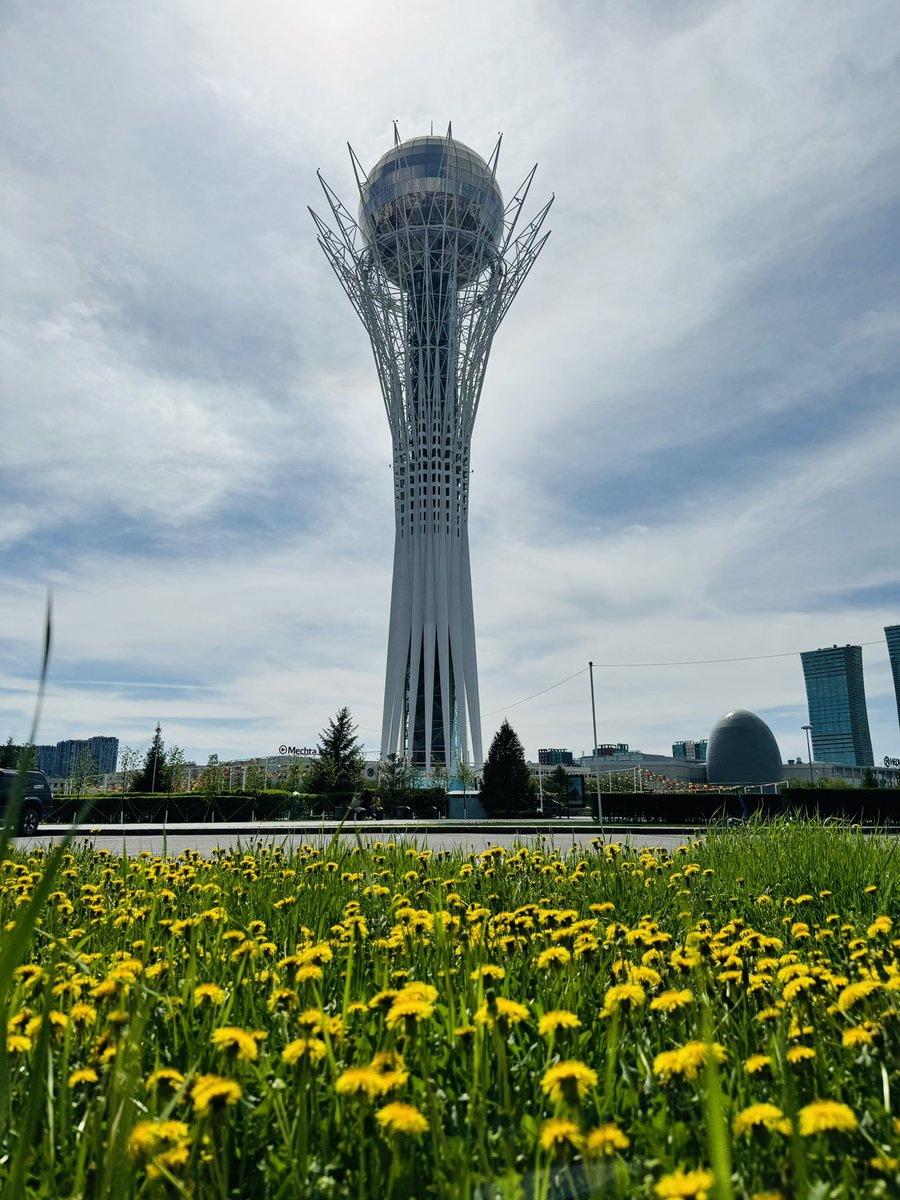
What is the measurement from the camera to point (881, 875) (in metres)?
5.04

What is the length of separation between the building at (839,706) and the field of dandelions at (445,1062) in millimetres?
191721

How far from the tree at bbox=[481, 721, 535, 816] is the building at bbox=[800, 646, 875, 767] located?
159711mm

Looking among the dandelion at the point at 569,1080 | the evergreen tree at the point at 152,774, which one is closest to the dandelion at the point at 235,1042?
the dandelion at the point at 569,1080

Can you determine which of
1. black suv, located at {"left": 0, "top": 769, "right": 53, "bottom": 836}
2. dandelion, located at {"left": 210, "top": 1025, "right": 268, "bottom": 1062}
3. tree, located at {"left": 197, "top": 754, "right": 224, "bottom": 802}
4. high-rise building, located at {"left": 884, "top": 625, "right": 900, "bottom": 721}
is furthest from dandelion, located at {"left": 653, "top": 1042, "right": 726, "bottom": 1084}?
high-rise building, located at {"left": 884, "top": 625, "right": 900, "bottom": 721}


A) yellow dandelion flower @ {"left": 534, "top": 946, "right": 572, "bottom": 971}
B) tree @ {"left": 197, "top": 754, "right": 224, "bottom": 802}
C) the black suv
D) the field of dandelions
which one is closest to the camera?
the field of dandelions

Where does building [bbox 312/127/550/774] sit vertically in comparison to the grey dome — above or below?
above

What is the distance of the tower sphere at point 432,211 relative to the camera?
50531mm

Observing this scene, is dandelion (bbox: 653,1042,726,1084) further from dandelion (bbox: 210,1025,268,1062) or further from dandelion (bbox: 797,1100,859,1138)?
dandelion (bbox: 210,1025,268,1062)

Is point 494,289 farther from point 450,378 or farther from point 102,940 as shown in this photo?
point 102,940

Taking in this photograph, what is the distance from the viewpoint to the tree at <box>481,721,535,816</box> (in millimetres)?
36688

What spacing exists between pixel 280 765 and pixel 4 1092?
63936mm

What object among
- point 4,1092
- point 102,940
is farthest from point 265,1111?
point 102,940

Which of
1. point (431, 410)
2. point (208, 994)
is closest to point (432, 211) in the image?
point (431, 410)

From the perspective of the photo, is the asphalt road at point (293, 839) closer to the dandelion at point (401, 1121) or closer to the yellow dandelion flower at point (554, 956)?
the yellow dandelion flower at point (554, 956)
